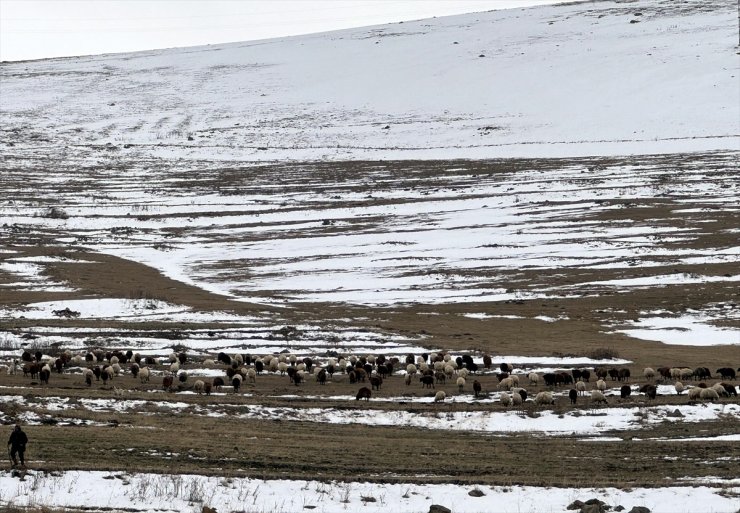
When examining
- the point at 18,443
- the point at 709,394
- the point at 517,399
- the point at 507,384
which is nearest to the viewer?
the point at 18,443

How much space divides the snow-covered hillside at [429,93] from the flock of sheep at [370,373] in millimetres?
64705

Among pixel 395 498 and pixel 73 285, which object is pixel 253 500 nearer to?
pixel 395 498

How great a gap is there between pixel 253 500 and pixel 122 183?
78.2 m

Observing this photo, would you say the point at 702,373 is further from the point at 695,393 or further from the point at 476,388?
the point at 476,388

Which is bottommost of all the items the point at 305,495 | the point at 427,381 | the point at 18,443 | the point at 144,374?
the point at 427,381

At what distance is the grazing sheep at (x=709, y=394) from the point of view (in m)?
25.7

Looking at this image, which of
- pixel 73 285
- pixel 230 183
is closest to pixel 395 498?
pixel 73 285

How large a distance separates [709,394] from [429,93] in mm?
101440

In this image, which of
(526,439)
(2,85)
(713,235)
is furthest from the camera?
(2,85)

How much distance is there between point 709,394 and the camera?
2575 centimetres

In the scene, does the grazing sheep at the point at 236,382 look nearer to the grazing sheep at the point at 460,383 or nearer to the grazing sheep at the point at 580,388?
the grazing sheep at the point at 460,383

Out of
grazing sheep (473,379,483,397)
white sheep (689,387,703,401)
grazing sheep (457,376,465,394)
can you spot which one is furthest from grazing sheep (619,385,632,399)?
grazing sheep (457,376,465,394)

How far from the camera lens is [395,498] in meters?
15.5

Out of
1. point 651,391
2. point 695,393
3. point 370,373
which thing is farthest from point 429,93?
point 695,393
